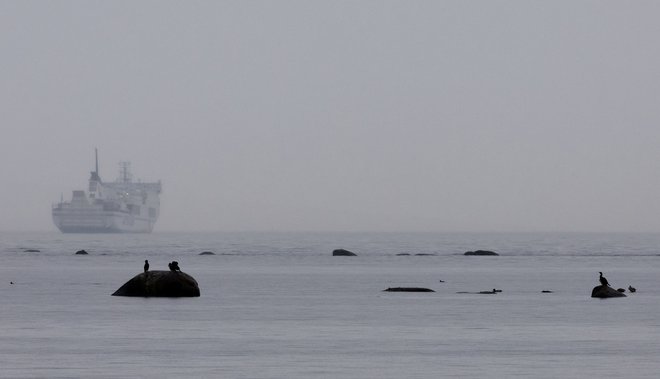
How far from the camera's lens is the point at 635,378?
3422 centimetres

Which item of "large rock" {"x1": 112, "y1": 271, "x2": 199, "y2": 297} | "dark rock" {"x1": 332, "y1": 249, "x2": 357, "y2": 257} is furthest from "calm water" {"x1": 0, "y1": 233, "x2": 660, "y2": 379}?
"dark rock" {"x1": 332, "y1": 249, "x2": 357, "y2": 257}

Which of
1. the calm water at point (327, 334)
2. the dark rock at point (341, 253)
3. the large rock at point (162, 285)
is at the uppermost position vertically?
the dark rock at point (341, 253)

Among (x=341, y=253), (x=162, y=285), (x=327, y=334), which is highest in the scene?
(x=341, y=253)

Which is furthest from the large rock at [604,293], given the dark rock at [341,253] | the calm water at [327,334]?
the dark rock at [341,253]

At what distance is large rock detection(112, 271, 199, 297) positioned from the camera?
2717 inches

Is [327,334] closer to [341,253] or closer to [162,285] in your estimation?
[162,285]

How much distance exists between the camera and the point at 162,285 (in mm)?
68750

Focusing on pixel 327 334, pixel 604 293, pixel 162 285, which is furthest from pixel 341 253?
pixel 327 334

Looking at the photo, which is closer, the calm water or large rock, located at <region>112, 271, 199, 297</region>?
the calm water

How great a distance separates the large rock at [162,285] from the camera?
69.0 meters

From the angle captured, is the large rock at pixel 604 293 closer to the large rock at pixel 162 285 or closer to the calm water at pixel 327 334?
the calm water at pixel 327 334

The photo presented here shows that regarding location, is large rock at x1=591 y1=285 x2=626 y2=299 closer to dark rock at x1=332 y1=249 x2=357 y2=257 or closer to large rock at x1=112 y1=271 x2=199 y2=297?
large rock at x1=112 y1=271 x2=199 y2=297

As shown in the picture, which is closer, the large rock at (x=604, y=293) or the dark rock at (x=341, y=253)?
the large rock at (x=604, y=293)

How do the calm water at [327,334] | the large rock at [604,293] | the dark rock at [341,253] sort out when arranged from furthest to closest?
the dark rock at [341,253], the large rock at [604,293], the calm water at [327,334]
